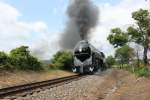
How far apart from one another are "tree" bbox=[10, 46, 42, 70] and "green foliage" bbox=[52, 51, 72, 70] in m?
10.8

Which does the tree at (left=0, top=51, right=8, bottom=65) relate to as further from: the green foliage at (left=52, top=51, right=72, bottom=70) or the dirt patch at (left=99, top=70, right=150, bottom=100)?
the green foliage at (left=52, top=51, right=72, bottom=70)

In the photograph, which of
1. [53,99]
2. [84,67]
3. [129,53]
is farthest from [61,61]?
[53,99]

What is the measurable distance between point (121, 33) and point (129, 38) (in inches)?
474

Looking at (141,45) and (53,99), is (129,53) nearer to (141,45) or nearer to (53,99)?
(141,45)

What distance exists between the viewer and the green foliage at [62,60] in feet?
198

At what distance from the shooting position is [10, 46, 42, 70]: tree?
4177 cm

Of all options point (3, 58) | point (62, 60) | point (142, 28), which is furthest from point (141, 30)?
point (3, 58)

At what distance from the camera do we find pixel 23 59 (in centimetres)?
4428

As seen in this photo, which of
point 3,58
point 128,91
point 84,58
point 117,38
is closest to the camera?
point 128,91

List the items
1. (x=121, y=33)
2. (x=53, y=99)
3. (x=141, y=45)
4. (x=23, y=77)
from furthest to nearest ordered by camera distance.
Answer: (x=121, y=33), (x=141, y=45), (x=23, y=77), (x=53, y=99)

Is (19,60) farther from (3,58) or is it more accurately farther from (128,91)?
(128,91)

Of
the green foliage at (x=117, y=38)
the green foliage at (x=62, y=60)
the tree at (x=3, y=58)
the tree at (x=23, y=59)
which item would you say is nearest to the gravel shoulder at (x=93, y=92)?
the tree at (x=3, y=58)

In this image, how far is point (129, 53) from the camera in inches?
3393

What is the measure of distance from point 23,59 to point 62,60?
16.8m
